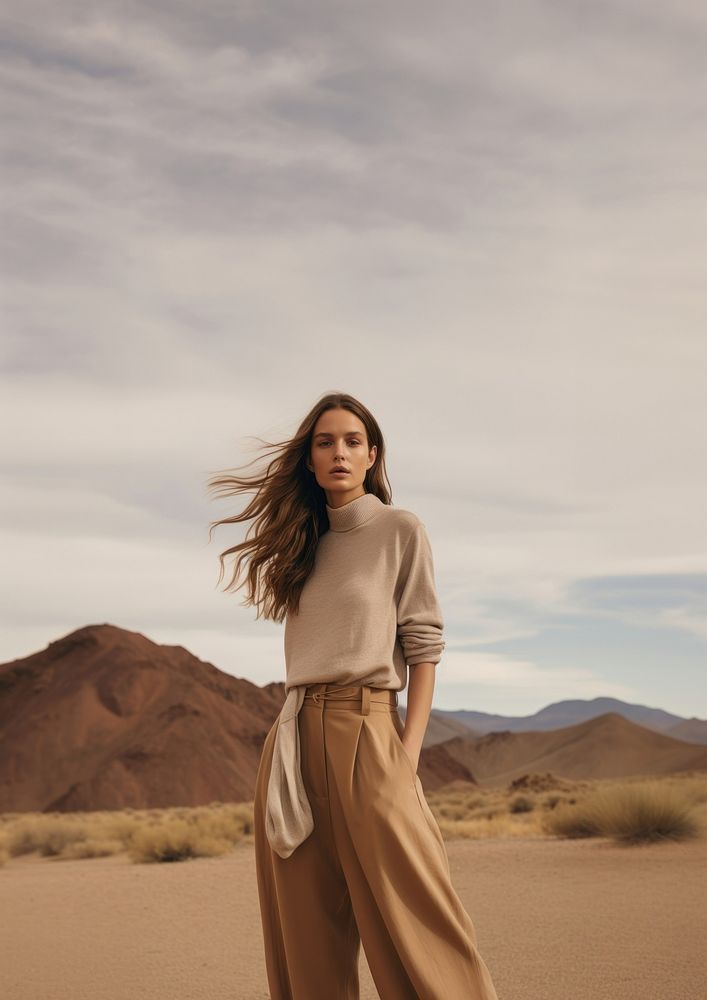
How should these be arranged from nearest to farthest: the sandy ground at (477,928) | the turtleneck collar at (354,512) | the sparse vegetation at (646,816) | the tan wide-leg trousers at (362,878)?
the tan wide-leg trousers at (362,878) < the turtleneck collar at (354,512) < the sandy ground at (477,928) < the sparse vegetation at (646,816)

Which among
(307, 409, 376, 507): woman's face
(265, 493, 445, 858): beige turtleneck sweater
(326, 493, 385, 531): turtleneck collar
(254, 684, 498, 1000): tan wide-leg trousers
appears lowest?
(254, 684, 498, 1000): tan wide-leg trousers

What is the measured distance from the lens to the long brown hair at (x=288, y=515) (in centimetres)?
346

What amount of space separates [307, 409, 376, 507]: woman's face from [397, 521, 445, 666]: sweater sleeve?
0.88ft

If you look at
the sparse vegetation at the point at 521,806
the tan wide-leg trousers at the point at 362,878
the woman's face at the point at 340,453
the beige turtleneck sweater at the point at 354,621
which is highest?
the woman's face at the point at 340,453

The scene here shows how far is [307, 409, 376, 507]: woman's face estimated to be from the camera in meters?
3.49

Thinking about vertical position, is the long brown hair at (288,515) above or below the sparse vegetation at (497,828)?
above

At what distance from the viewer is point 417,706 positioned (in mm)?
3232

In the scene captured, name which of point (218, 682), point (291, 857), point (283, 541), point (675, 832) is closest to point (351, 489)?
point (283, 541)

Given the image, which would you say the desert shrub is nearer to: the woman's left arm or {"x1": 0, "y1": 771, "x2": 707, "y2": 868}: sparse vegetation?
{"x1": 0, "y1": 771, "x2": 707, "y2": 868}: sparse vegetation

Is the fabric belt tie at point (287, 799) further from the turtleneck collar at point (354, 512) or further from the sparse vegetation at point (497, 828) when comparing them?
the sparse vegetation at point (497, 828)

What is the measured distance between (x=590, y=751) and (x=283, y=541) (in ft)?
224

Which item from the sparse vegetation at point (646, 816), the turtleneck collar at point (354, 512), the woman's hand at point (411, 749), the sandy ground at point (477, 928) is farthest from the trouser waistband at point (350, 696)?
the sparse vegetation at point (646, 816)

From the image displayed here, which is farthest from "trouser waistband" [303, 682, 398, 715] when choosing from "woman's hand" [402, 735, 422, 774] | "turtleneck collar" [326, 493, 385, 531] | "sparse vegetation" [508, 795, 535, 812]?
"sparse vegetation" [508, 795, 535, 812]

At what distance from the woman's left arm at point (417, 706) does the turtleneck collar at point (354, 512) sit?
0.50m
